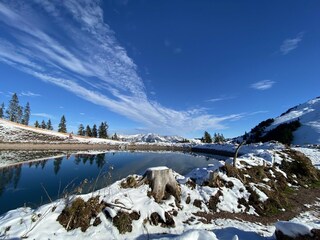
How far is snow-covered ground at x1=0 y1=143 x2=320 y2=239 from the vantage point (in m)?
6.69

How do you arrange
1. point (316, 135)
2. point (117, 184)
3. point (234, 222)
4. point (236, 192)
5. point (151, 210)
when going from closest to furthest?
point (151, 210), point (234, 222), point (117, 184), point (236, 192), point (316, 135)

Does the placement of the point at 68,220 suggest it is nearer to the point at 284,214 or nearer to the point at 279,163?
the point at 284,214

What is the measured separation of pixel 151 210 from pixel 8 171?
19427mm

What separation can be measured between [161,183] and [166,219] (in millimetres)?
2132

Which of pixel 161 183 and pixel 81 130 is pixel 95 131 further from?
pixel 161 183

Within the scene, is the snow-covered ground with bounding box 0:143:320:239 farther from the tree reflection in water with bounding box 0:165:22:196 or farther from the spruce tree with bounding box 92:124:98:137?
the spruce tree with bounding box 92:124:98:137

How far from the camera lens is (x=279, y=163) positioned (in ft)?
67.4

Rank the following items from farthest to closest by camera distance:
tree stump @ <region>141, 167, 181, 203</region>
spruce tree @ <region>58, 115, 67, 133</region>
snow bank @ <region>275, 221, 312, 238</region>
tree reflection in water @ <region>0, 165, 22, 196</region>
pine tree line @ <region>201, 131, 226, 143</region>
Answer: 1. pine tree line @ <region>201, 131, 226, 143</region>
2. spruce tree @ <region>58, 115, 67, 133</region>
3. tree reflection in water @ <region>0, 165, 22, 196</region>
4. tree stump @ <region>141, 167, 181, 203</region>
5. snow bank @ <region>275, 221, 312, 238</region>

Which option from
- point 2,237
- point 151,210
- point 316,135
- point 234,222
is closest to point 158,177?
point 151,210

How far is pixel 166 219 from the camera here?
9180 millimetres

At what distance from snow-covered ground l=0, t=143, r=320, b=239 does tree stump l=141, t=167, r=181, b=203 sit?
0.33 metres

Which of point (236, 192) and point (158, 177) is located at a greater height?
point (158, 177)

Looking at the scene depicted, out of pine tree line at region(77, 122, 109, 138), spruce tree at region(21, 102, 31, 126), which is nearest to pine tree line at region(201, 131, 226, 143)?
pine tree line at region(77, 122, 109, 138)

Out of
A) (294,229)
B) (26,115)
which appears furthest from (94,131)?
(294,229)
